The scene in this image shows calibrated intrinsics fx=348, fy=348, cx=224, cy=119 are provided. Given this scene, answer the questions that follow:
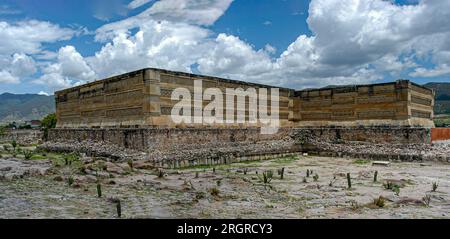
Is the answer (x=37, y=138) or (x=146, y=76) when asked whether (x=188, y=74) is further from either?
(x=37, y=138)

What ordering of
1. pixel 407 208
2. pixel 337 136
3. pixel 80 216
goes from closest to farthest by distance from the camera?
pixel 80 216
pixel 407 208
pixel 337 136

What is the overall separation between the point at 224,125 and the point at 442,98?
163m

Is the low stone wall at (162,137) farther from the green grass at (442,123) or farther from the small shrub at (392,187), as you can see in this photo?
the green grass at (442,123)

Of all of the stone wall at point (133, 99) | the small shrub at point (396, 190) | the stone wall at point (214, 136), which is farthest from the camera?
the stone wall at point (133, 99)

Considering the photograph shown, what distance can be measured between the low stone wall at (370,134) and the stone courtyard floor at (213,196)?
8188mm

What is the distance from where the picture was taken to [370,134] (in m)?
25.3

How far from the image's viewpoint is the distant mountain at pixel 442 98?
131038 millimetres

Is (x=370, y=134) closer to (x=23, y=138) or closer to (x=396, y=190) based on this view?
(x=396, y=190)

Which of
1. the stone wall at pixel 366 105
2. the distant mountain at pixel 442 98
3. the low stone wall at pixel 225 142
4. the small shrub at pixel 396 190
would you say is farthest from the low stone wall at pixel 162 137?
the distant mountain at pixel 442 98

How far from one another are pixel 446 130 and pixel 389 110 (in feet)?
26.1

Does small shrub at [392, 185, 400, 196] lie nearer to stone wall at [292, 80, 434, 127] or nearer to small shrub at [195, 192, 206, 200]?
small shrub at [195, 192, 206, 200]

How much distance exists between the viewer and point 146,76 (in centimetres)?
1958

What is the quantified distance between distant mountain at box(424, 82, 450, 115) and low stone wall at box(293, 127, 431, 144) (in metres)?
98.4

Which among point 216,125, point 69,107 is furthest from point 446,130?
point 69,107
